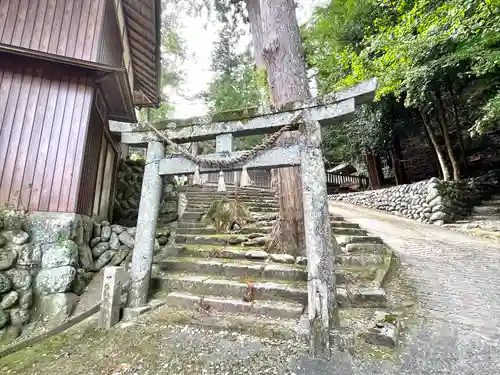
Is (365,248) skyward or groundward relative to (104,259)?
skyward

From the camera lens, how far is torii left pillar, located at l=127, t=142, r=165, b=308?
3504 mm

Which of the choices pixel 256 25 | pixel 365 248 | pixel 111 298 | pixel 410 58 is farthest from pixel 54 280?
pixel 410 58

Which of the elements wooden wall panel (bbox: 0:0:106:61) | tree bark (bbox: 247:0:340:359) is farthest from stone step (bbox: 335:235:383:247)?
wooden wall panel (bbox: 0:0:106:61)

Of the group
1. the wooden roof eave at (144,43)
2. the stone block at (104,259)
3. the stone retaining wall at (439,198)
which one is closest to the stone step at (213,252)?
the stone block at (104,259)

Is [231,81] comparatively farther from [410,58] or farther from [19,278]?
[19,278]

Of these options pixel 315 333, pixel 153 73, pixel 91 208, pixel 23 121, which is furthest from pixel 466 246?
pixel 153 73

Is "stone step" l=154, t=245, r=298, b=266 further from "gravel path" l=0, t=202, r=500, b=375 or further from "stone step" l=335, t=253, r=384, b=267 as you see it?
"gravel path" l=0, t=202, r=500, b=375

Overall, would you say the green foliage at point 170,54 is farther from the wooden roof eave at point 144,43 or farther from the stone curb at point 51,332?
the stone curb at point 51,332

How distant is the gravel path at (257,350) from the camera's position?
2.27 metres

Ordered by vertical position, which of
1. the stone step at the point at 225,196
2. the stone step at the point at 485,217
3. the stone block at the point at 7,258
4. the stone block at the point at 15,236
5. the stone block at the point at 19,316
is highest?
the stone step at the point at 225,196

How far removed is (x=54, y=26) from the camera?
472 cm

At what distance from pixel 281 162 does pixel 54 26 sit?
16.7ft

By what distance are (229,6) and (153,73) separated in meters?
3.78

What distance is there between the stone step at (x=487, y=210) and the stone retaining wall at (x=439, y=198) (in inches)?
8.4
